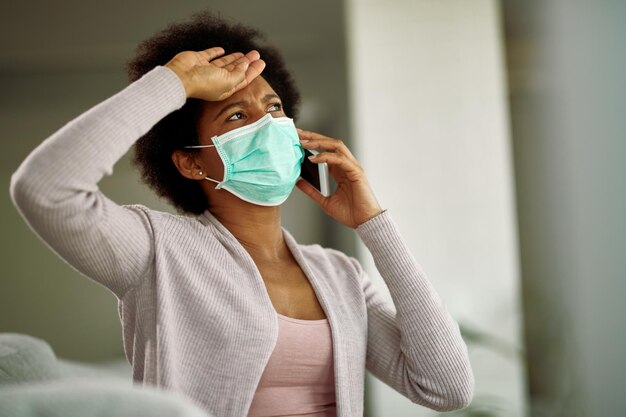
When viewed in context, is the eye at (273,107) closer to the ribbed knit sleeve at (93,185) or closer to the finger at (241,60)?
the finger at (241,60)

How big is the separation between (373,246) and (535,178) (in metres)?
1.56

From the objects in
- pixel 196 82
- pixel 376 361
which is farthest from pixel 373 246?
pixel 196 82

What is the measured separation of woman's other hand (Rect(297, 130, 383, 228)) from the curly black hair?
0.21 meters

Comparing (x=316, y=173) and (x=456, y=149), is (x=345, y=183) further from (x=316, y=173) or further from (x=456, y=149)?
(x=456, y=149)

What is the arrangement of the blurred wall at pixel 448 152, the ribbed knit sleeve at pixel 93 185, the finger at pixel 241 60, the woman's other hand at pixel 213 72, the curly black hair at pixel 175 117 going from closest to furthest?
the ribbed knit sleeve at pixel 93 185, the woman's other hand at pixel 213 72, the finger at pixel 241 60, the curly black hair at pixel 175 117, the blurred wall at pixel 448 152

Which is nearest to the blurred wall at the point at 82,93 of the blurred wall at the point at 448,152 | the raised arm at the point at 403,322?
the blurred wall at the point at 448,152

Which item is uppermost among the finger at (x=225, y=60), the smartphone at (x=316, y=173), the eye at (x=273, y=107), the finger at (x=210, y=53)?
the finger at (x=210, y=53)

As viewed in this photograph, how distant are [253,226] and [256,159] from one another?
130 mm

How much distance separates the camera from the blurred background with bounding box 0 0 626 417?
8.41ft

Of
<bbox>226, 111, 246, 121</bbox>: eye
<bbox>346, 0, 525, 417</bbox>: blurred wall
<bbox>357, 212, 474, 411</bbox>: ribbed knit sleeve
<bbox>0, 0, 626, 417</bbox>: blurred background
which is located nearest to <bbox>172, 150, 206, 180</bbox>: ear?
<bbox>226, 111, 246, 121</bbox>: eye

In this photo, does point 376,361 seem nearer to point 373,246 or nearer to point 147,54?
point 373,246

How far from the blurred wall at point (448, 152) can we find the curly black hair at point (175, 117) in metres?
1.26

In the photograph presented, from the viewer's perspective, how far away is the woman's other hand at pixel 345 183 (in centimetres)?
132

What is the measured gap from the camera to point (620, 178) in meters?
2.55
